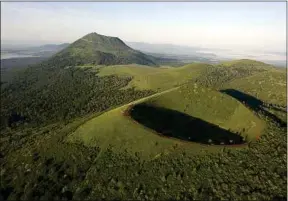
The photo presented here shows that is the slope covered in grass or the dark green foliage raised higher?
the slope covered in grass

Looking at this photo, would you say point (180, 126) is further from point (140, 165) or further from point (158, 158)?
point (140, 165)

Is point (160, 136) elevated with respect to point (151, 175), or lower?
elevated

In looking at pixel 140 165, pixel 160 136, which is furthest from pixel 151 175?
pixel 160 136

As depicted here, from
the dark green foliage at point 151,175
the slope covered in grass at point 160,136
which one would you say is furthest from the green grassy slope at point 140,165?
the slope covered in grass at point 160,136

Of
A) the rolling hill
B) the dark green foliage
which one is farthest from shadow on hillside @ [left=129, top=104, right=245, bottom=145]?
the dark green foliage

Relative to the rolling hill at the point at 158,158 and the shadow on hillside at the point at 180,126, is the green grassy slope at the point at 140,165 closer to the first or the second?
the rolling hill at the point at 158,158

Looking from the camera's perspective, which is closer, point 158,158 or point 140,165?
point 140,165

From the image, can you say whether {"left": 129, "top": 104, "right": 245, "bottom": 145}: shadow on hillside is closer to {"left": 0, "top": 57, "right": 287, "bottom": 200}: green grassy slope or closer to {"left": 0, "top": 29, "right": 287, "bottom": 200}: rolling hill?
{"left": 0, "top": 29, "right": 287, "bottom": 200}: rolling hill

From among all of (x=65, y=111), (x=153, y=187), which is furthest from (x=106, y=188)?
(x=65, y=111)

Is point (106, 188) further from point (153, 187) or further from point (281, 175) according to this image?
point (281, 175)
